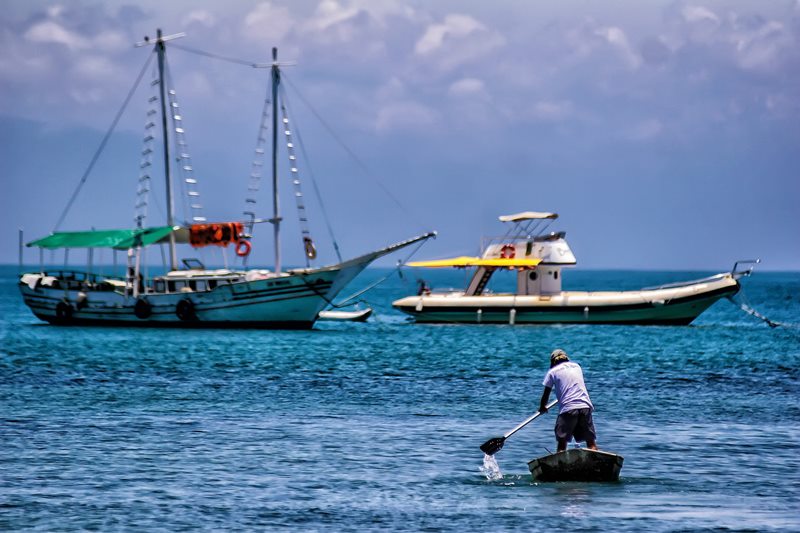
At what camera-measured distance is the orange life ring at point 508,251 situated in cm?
7200

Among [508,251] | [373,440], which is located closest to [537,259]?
[508,251]

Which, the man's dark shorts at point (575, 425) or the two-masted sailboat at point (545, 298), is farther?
the two-masted sailboat at point (545, 298)

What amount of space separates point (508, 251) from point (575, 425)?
51.6 metres

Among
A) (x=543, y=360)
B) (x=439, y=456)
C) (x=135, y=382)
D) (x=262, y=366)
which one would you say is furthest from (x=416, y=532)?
Answer: (x=543, y=360)

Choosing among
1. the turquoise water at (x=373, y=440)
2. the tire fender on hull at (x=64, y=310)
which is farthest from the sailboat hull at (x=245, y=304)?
the turquoise water at (x=373, y=440)

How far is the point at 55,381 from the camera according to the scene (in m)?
41.5

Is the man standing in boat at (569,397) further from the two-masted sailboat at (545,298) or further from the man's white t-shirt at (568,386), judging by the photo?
the two-masted sailboat at (545,298)

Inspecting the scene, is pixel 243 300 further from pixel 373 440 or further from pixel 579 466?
pixel 579 466

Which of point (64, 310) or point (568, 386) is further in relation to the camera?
point (64, 310)

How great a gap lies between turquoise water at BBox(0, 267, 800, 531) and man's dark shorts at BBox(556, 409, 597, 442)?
91 cm

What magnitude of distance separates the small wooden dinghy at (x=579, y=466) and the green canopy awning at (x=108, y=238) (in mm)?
52919

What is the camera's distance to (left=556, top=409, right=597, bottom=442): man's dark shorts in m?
20.7

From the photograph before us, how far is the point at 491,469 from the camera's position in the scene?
2272 centimetres

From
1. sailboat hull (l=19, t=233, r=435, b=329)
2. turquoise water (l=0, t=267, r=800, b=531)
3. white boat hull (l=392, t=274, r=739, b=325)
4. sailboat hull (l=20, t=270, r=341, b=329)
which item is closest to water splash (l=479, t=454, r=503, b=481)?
turquoise water (l=0, t=267, r=800, b=531)
